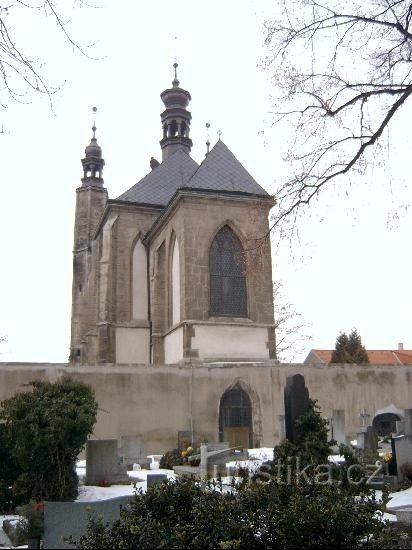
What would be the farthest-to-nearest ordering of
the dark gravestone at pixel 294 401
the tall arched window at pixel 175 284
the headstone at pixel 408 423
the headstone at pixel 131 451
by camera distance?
the tall arched window at pixel 175 284 → the headstone at pixel 131 451 → the headstone at pixel 408 423 → the dark gravestone at pixel 294 401

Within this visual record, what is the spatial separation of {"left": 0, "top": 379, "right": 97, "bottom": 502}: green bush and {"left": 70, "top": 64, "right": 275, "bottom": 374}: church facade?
31.4 feet

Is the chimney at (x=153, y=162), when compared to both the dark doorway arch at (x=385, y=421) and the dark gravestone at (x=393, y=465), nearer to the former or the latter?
the dark doorway arch at (x=385, y=421)

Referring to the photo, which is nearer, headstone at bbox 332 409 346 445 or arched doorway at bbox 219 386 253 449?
headstone at bbox 332 409 346 445

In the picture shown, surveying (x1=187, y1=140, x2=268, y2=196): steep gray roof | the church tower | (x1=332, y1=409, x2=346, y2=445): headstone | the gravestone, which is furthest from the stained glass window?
the church tower

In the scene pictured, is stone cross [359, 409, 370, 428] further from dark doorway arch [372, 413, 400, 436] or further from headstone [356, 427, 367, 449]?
headstone [356, 427, 367, 449]

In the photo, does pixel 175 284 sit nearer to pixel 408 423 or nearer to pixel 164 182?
pixel 164 182

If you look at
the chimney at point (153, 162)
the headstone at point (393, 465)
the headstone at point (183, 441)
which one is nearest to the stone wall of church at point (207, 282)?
the headstone at point (183, 441)

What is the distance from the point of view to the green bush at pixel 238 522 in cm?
502

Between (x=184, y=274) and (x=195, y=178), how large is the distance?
4078 mm

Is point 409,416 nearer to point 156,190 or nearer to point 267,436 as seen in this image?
point 267,436

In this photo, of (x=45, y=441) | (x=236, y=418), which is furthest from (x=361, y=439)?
(x=45, y=441)

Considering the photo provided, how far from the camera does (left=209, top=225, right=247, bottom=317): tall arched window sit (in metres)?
22.7

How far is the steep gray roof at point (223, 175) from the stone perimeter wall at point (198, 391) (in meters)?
7.17

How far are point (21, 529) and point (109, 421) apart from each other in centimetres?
1127
